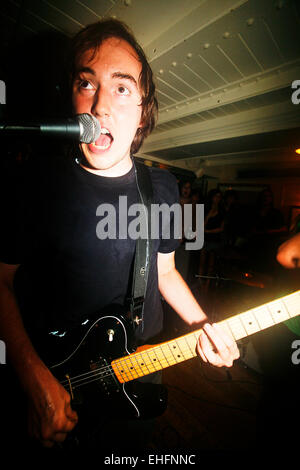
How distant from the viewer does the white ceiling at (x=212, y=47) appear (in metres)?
1.76

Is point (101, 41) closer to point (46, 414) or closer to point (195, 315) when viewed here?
point (195, 315)

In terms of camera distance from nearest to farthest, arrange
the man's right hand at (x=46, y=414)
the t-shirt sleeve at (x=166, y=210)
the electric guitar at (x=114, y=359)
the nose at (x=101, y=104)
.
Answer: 1. the man's right hand at (x=46, y=414)
2. the nose at (x=101, y=104)
3. the electric guitar at (x=114, y=359)
4. the t-shirt sleeve at (x=166, y=210)

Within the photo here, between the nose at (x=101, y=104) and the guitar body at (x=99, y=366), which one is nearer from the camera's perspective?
the nose at (x=101, y=104)

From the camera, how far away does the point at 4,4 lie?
1.93 meters

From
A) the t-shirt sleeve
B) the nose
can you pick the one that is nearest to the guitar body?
the t-shirt sleeve

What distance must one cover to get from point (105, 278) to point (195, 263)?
4294 mm

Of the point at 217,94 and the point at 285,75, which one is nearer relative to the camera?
the point at 285,75

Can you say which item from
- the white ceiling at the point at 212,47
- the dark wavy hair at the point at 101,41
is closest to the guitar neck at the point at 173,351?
the dark wavy hair at the point at 101,41

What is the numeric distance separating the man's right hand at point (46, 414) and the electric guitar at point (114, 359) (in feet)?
0.62

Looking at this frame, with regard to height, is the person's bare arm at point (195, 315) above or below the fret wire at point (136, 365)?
above

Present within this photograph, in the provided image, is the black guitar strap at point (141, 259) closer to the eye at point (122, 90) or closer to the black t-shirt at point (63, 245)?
the black t-shirt at point (63, 245)

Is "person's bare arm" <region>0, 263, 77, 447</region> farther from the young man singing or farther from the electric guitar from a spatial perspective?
the electric guitar
